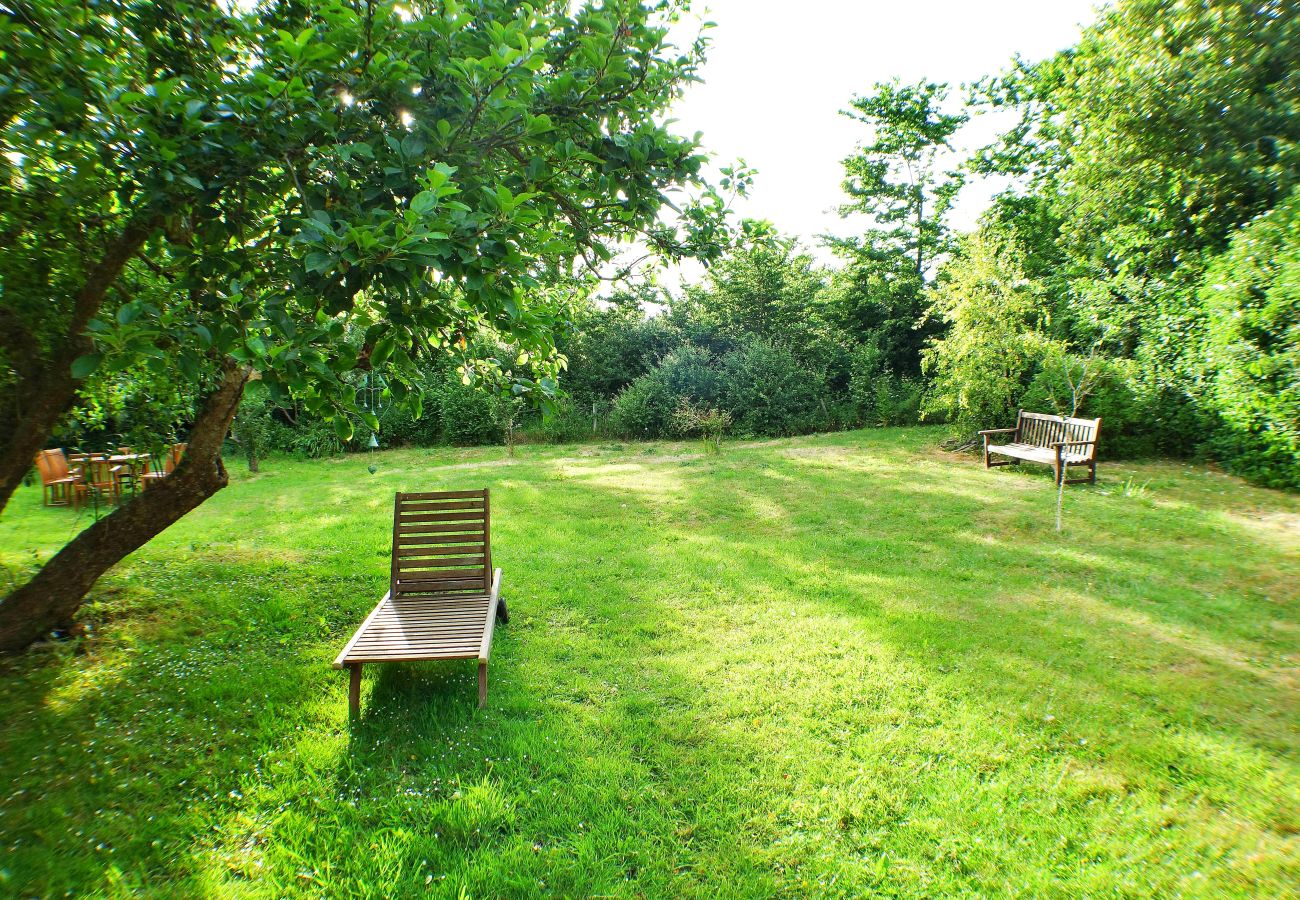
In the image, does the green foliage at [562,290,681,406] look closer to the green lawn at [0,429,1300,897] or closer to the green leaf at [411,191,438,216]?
the green lawn at [0,429,1300,897]

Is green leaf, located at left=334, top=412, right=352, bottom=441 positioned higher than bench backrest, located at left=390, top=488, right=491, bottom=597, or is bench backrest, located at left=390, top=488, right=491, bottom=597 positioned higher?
green leaf, located at left=334, top=412, right=352, bottom=441

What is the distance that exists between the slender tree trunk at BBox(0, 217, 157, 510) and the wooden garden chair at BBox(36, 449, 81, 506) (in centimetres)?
811

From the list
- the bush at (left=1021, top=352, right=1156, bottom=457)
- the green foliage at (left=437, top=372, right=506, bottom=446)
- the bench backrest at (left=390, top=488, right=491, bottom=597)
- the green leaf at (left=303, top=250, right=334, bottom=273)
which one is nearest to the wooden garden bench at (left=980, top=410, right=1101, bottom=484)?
the bush at (left=1021, top=352, right=1156, bottom=457)

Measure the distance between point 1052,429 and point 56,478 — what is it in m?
17.1

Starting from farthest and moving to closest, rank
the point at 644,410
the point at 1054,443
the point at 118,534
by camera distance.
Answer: the point at 644,410 < the point at 1054,443 < the point at 118,534

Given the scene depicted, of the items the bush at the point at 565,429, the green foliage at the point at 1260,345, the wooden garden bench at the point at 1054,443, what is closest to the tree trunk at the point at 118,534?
the wooden garden bench at the point at 1054,443

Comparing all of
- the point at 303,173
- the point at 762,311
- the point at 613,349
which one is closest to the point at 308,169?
the point at 303,173

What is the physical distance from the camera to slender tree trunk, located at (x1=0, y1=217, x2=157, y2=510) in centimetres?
417

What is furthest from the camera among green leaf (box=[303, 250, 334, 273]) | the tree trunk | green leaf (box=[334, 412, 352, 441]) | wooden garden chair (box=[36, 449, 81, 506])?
wooden garden chair (box=[36, 449, 81, 506])

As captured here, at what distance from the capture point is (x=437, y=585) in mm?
5414

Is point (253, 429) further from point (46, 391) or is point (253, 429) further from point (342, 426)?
point (342, 426)

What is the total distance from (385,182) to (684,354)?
15.9 metres

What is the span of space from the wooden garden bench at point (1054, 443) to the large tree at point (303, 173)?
26.2 ft

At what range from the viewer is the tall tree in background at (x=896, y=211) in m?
20.7
